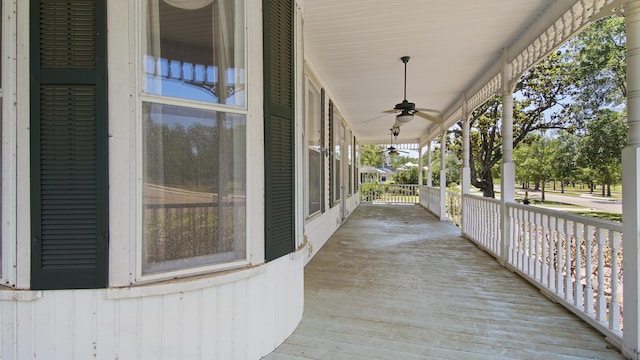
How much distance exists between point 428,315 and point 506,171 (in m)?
2.34

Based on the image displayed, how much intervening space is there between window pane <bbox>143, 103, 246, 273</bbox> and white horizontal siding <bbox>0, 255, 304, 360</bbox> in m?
0.17

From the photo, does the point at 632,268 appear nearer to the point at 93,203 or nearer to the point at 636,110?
the point at 636,110

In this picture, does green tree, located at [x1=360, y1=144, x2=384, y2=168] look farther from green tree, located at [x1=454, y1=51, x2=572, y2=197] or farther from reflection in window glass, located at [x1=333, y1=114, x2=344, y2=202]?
reflection in window glass, located at [x1=333, y1=114, x2=344, y2=202]

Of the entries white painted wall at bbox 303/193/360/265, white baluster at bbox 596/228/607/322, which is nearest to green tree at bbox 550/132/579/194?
white painted wall at bbox 303/193/360/265

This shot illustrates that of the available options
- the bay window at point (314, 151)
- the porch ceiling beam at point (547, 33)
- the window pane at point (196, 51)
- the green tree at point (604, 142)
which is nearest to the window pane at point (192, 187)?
the window pane at point (196, 51)

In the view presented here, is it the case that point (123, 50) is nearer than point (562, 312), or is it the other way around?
point (123, 50)

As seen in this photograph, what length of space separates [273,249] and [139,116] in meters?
1.08

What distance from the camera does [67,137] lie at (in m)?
1.49

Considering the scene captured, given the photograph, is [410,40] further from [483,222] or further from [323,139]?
[483,222]

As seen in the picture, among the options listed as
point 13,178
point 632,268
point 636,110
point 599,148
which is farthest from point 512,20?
point 599,148

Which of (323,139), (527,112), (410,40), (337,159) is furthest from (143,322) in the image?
(527,112)

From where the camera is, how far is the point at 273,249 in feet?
6.52

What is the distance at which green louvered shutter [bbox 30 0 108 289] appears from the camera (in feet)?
4.84

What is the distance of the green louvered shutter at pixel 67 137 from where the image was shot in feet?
4.84
